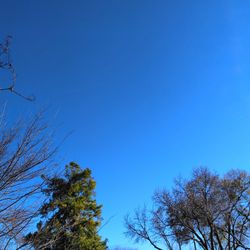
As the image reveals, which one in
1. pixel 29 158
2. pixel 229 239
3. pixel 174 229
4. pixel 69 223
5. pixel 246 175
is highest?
pixel 246 175

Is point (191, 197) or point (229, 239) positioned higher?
point (191, 197)

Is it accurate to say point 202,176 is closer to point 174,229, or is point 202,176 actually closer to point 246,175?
point 246,175

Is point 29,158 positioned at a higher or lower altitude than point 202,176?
lower

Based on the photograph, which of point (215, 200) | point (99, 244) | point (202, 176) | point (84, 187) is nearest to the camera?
point (99, 244)

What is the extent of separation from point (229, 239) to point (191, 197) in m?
4.19

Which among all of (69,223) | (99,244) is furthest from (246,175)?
(69,223)

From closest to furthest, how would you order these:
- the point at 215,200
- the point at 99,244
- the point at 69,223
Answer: the point at 69,223 → the point at 99,244 → the point at 215,200

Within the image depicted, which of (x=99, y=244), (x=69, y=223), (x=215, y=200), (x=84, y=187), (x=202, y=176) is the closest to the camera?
(x=69, y=223)

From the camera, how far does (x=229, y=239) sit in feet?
76.4

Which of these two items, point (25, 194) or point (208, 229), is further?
point (208, 229)

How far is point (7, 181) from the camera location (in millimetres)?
3852

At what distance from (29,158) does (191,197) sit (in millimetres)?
21738

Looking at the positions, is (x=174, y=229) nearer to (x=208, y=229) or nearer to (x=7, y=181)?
(x=208, y=229)

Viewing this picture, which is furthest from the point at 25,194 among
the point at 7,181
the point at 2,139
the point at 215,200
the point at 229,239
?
the point at 229,239
